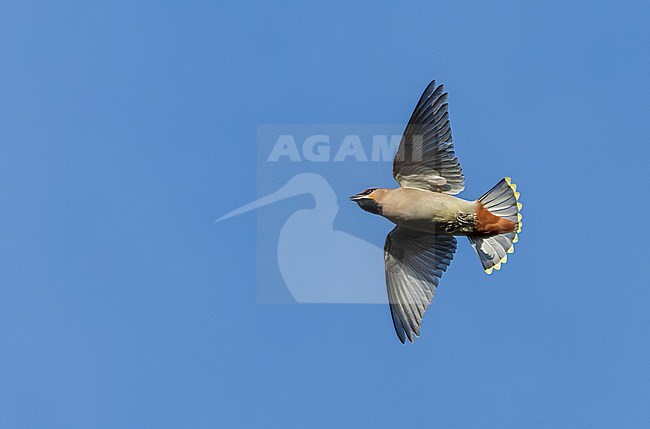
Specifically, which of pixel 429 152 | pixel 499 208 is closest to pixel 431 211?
pixel 429 152

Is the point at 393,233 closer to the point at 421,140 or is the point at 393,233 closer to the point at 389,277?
the point at 389,277

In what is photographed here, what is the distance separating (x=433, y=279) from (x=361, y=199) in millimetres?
1523

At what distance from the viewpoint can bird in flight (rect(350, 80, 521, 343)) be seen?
49.6 feet

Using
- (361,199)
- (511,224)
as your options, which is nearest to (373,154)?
(361,199)

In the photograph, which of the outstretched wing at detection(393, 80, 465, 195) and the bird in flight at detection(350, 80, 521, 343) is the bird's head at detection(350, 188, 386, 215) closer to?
the bird in flight at detection(350, 80, 521, 343)

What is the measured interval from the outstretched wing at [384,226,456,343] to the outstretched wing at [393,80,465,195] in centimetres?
83

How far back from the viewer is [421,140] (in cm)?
1512

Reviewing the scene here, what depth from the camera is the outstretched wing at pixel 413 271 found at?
1599cm

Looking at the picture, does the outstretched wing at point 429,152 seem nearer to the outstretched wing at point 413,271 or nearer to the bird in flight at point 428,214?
the bird in flight at point 428,214

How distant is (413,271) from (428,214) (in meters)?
1.30

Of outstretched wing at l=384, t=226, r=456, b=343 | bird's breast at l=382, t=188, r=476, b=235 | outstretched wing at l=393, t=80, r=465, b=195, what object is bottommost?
outstretched wing at l=384, t=226, r=456, b=343

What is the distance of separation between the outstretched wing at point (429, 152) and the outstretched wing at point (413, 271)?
0.83m

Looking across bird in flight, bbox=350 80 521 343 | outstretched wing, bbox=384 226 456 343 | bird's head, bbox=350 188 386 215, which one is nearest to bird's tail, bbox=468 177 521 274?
bird in flight, bbox=350 80 521 343

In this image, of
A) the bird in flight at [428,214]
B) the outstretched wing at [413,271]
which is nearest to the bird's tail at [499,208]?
the bird in flight at [428,214]
